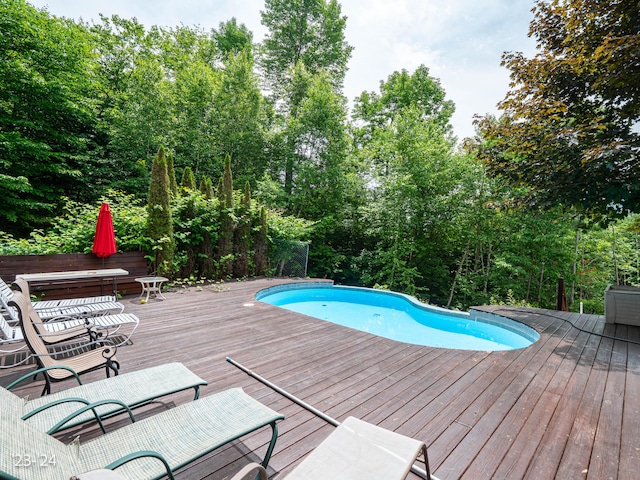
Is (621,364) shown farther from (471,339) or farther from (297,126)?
(297,126)

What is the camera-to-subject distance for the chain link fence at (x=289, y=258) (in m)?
9.87

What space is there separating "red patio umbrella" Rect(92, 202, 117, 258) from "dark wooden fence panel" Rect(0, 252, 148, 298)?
0.38 m

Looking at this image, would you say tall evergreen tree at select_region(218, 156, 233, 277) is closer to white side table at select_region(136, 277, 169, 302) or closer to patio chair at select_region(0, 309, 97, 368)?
white side table at select_region(136, 277, 169, 302)

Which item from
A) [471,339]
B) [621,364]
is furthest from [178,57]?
[621,364]

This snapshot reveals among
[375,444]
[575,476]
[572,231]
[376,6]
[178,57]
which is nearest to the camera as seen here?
[375,444]

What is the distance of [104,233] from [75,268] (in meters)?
0.88


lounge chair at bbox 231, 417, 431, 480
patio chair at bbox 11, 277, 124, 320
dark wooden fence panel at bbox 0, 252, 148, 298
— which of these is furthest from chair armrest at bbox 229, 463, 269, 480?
dark wooden fence panel at bbox 0, 252, 148, 298

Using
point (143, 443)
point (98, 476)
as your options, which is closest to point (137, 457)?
point (98, 476)

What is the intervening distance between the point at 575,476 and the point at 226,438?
216cm

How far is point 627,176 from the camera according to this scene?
494 cm

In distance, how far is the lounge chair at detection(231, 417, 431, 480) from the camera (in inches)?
50.0

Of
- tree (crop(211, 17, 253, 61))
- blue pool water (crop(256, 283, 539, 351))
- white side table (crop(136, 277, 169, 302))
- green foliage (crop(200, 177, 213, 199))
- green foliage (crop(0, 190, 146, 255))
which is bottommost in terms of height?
blue pool water (crop(256, 283, 539, 351))

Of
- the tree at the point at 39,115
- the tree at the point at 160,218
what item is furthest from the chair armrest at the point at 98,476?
the tree at the point at 39,115

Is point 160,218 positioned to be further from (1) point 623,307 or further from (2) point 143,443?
(1) point 623,307
